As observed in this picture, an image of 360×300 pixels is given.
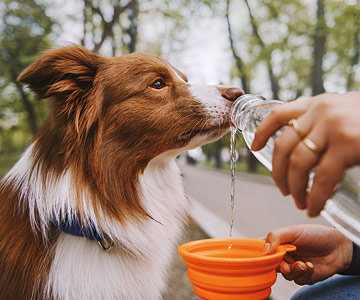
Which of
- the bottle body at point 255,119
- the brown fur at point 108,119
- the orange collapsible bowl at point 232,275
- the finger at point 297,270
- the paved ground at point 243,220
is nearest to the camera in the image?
the orange collapsible bowl at point 232,275

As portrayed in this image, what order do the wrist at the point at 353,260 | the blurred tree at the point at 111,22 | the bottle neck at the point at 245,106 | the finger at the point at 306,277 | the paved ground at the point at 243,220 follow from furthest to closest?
the blurred tree at the point at 111,22 → the paved ground at the point at 243,220 → the wrist at the point at 353,260 → the finger at the point at 306,277 → the bottle neck at the point at 245,106

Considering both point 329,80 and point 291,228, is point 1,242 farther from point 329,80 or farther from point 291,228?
point 329,80

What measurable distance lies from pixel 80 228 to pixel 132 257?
39 centimetres

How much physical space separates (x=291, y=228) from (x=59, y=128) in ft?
5.21

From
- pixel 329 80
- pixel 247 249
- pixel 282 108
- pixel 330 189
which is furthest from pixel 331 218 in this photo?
pixel 329 80

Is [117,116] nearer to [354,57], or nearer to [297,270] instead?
[297,270]

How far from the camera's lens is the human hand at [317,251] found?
1.87 meters

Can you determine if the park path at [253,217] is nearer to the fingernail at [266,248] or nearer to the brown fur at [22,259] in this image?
the fingernail at [266,248]

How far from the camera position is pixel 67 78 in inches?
87.1

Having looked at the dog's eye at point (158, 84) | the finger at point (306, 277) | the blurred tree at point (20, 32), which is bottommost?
the finger at point (306, 277)

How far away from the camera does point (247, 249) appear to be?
178cm

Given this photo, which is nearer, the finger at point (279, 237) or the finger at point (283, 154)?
the finger at point (283, 154)

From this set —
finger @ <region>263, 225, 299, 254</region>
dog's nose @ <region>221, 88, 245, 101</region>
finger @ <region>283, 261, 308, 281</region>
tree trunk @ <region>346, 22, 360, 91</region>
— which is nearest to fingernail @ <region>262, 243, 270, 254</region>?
finger @ <region>263, 225, 299, 254</region>

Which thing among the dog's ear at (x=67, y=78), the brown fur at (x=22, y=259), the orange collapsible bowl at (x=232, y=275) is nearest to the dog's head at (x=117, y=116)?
the dog's ear at (x=67, y=78)
